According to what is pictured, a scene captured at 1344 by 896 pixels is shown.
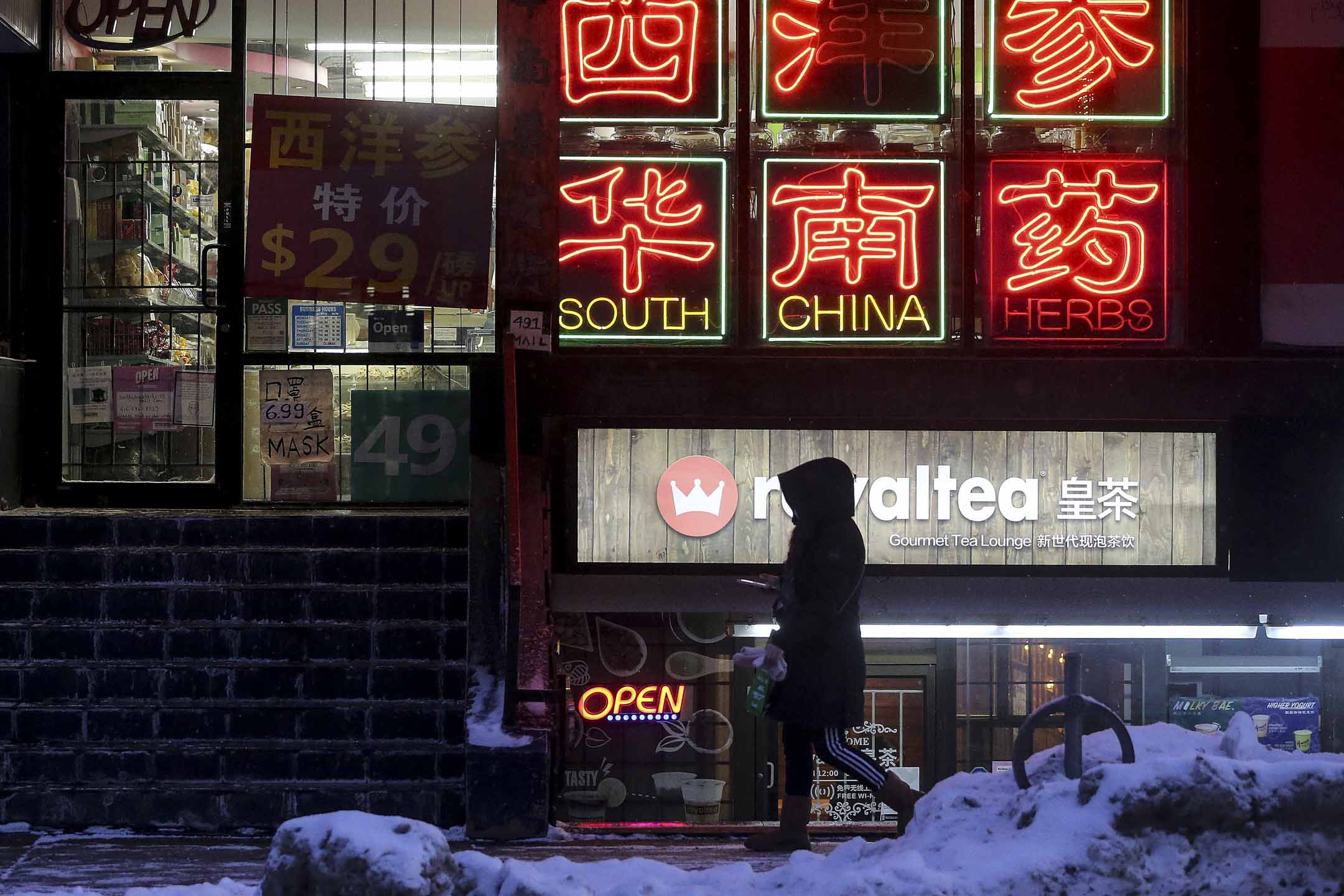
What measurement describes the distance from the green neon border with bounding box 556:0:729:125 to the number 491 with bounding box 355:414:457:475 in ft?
8.16

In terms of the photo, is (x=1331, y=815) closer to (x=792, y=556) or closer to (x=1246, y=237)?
(x=792, y=556)

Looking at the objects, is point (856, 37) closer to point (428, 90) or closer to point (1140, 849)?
point (428, 90)

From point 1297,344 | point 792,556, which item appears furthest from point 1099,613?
point 792,556

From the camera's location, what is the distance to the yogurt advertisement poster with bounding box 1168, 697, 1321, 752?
33.0 ft

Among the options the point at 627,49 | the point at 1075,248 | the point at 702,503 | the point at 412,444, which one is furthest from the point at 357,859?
the point at 1075,248

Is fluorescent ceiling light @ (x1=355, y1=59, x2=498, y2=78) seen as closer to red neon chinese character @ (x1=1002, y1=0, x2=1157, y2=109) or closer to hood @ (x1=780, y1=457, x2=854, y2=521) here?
red neon chinese character @ (x1=1002, y1=0, x2=1157, y2=109)

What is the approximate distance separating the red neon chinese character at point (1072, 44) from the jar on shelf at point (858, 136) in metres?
1.07

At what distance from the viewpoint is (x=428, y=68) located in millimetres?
10562

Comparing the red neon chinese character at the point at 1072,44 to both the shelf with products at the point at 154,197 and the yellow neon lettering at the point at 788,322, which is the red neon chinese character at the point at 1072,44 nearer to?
the yellow neon lettering at the point at 788,322

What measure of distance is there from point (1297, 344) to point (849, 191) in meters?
3.33

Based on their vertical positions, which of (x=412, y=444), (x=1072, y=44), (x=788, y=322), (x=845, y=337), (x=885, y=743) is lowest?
(x=885, y=743)

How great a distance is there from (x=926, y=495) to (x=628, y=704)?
2577 mm

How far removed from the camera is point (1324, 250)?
9672mm

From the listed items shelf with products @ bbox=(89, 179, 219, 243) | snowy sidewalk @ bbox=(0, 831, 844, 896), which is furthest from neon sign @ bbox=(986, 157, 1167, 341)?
shelf with products @ bbox=(89, 179, 219, 243)
